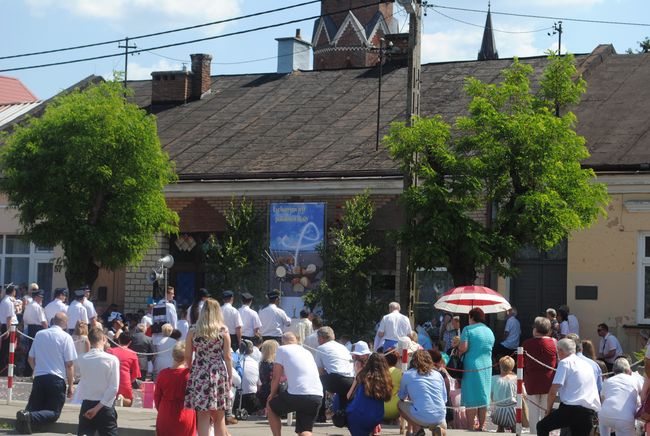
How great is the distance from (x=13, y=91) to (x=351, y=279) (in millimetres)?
29249

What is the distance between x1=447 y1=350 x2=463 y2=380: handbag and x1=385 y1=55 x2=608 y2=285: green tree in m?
3.60

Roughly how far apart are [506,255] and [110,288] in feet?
47.1

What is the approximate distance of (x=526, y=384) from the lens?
693 inches

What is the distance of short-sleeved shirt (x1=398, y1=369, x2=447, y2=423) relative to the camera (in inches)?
604

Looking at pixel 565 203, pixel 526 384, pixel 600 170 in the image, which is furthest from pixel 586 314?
pixel 526 384

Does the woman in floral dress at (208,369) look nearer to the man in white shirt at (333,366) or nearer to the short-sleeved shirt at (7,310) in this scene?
the man in white shirt at (333,366)

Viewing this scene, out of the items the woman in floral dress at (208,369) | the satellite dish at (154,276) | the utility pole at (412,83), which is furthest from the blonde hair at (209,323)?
the satellite dish at (154,276)

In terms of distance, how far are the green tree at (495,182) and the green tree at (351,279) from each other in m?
5.63

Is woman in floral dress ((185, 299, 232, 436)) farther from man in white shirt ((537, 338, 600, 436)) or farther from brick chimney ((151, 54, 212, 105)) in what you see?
brick chimney ((151, 54, 212, 105))

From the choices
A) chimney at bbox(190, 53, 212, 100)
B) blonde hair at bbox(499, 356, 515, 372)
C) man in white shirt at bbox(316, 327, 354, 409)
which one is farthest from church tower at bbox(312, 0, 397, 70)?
man in white shirt at bbox(316, 327, 354, 409)

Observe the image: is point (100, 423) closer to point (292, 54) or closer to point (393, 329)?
point (393, 329)

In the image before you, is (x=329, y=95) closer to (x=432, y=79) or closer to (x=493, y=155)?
(x=432, y=79)

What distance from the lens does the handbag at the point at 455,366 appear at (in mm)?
18656

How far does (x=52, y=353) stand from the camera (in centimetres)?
1658
